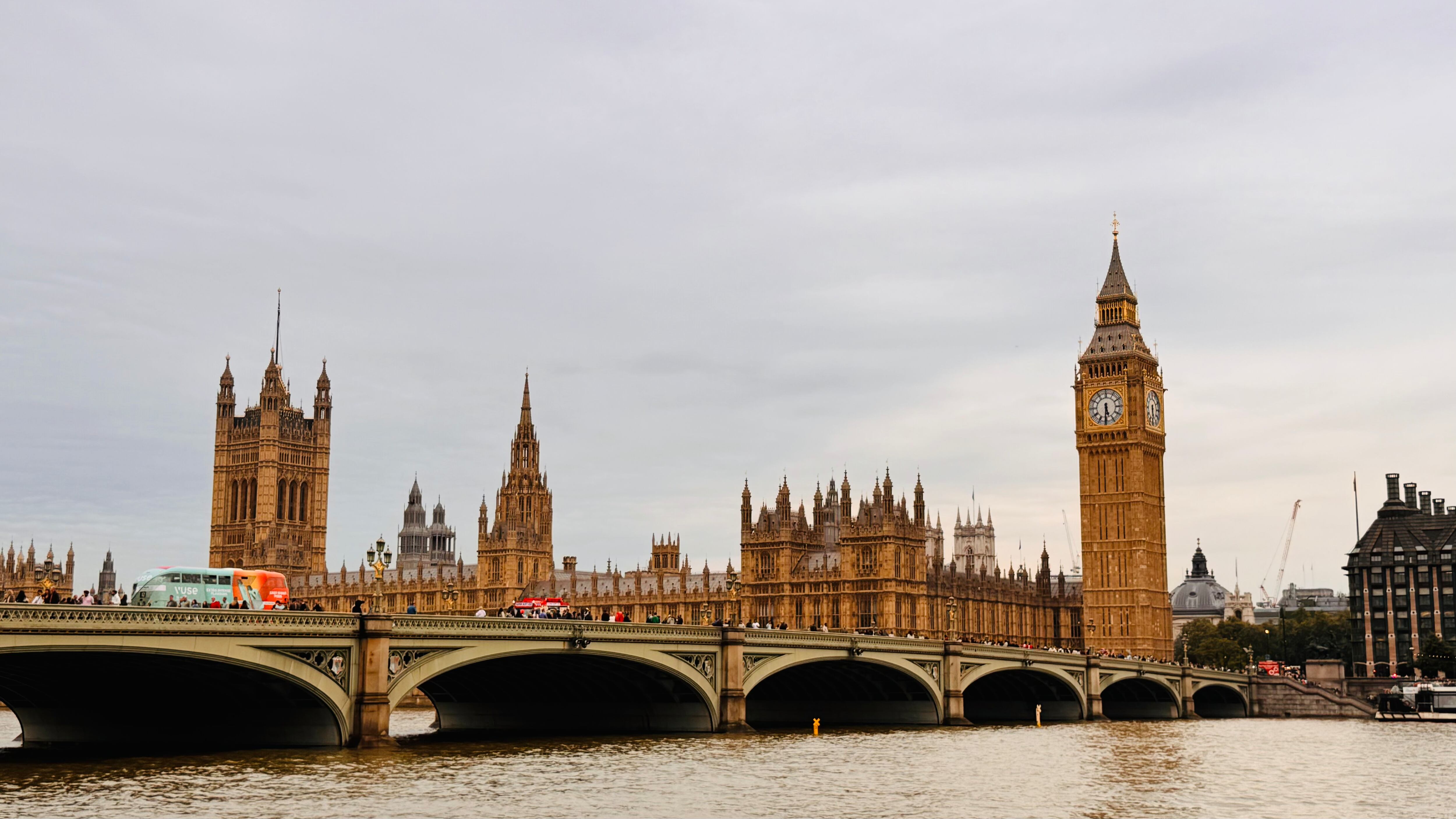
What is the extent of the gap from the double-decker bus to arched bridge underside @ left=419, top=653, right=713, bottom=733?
26.7 feet

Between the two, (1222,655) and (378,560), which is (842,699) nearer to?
(378,560)

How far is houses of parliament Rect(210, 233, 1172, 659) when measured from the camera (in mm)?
127000

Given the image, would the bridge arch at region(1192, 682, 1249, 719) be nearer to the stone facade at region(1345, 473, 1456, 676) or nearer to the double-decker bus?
the stone facade at region(1345, 473, 1456, 676)

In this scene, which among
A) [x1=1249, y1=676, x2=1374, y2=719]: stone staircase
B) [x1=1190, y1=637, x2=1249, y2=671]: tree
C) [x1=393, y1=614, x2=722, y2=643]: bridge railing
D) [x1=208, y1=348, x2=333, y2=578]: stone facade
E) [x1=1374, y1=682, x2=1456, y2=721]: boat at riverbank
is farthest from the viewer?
[x1=208, y1=348, x2=333, y2=578]: stone facade

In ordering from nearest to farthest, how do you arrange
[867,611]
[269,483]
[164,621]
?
[164,621] < [867,611] < [269,483]

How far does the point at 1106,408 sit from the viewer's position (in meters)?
149

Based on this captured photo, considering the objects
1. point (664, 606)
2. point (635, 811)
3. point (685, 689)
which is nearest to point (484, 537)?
point (664, 606)

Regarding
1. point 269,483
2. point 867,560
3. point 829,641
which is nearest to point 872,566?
point 867,560

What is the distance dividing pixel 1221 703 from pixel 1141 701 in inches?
509

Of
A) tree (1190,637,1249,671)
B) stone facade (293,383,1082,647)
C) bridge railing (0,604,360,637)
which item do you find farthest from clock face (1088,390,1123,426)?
bridge railing (0,604,360,637)

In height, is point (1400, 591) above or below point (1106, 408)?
below

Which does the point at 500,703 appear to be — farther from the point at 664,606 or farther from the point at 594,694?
the point at 664,606

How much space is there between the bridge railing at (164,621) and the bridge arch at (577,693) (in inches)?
310

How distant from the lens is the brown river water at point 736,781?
39.8m
